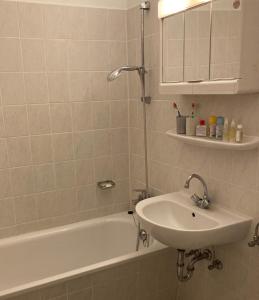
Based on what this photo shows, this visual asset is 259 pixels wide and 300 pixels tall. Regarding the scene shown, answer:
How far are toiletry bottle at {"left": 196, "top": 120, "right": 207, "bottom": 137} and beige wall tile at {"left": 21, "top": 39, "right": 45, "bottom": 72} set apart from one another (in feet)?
3.79

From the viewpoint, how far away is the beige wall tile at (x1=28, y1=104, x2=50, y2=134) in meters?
2.17

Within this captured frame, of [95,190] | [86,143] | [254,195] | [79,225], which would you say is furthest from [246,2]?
[79,225]

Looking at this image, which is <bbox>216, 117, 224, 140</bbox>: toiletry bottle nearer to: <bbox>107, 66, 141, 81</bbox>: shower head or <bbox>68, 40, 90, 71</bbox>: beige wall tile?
<bbox>107, 66, 141, 81</bbox>: shower head

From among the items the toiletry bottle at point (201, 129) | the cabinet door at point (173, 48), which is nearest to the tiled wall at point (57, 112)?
the cabinet door at point (173, 48)

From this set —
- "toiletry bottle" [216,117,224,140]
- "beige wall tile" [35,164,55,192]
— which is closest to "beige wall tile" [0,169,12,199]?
"beige wall tile" [35,164,55,192]

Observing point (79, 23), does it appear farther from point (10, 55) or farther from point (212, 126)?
point (212, 126)

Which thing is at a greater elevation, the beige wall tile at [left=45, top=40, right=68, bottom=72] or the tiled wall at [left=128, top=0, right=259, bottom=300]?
the beige wall tile at [left=45, top=40, right=68, bottom=72]

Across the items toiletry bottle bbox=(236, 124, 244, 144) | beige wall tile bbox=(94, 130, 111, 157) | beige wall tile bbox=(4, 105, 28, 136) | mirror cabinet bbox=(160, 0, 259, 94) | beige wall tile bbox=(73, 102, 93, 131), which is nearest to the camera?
mirror cabinet bbox=(160, 0, 259, 94)

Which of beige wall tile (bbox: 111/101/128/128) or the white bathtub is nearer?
the white bathtub

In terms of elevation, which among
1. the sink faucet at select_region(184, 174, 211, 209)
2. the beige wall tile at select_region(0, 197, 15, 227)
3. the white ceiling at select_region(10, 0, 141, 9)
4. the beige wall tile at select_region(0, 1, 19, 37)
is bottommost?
the beige wall tile at select_region(0, 197, 15, 227)

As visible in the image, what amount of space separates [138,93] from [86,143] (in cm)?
55

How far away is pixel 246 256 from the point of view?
1.65 m

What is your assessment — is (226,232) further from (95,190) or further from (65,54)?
(65,54)

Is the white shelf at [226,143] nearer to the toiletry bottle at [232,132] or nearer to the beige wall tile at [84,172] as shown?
the toiletry bottle at [232,132]
